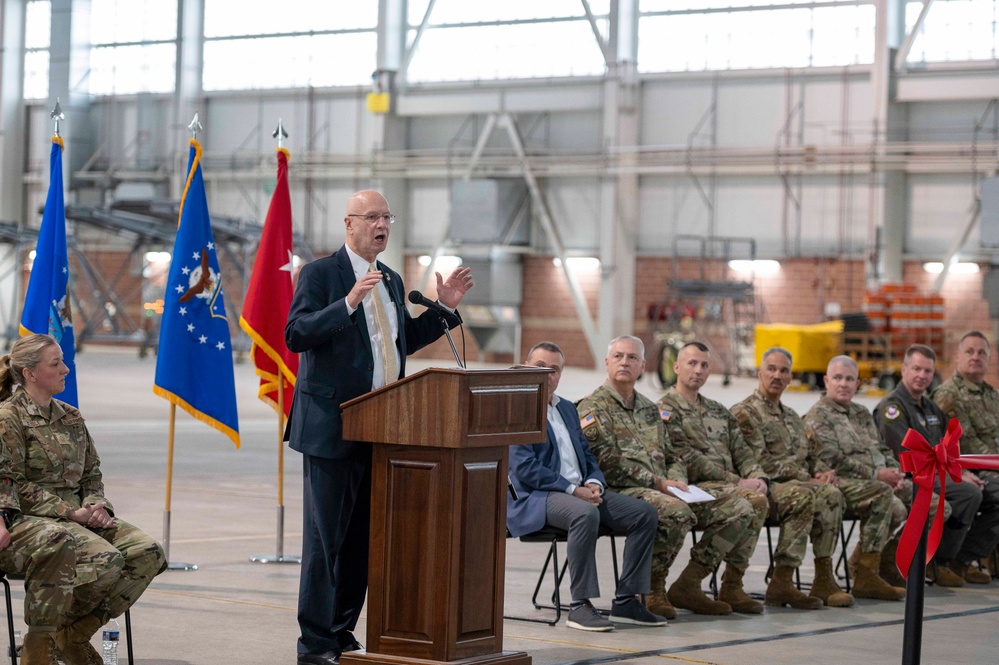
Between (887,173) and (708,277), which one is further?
(708,277)

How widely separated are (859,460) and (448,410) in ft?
A: 11.9

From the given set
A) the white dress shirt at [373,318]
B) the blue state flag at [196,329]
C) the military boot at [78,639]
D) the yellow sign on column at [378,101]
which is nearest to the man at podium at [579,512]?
the white dress shirt at [373,318]

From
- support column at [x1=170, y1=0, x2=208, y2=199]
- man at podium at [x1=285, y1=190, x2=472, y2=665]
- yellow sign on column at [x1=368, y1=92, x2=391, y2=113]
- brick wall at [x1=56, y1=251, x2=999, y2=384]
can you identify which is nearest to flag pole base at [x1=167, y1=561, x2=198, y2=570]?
man at podium at [x1=285, y1=190, x2=472, y2=665]

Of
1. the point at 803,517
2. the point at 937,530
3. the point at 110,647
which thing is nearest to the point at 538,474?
the point at 803,517

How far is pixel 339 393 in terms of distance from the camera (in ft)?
16.1

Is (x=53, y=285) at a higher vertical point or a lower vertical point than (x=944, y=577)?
higher

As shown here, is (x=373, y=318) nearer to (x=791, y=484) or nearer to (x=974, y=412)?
(x=791, y=484)

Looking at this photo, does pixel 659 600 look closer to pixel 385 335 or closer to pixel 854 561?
pixel 854 561

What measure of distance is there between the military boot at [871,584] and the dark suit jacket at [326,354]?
125 inches

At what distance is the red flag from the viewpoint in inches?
295

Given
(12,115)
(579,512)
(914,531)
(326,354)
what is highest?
(12,115)

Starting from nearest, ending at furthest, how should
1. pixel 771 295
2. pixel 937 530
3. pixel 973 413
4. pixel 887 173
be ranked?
pixel 937 530
pixel 973 413
pixel 887 173
pixel 771 295

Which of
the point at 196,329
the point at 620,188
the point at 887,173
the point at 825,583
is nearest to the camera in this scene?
Answer: the point at 825,583

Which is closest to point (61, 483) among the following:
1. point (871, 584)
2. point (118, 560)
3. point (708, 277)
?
point (118, 560)
